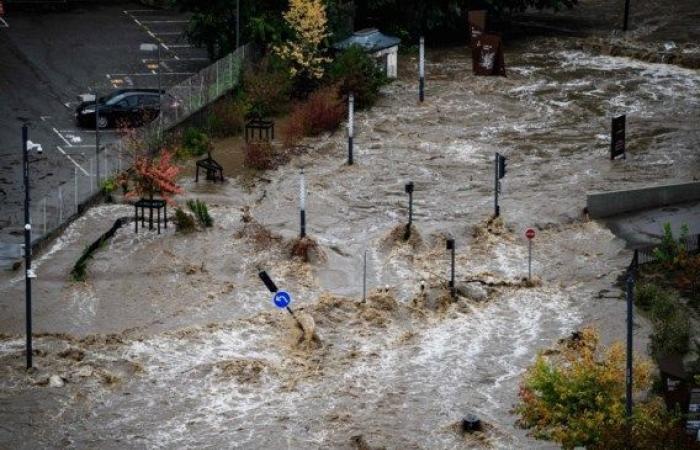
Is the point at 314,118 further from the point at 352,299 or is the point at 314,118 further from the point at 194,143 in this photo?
the point at 352,299

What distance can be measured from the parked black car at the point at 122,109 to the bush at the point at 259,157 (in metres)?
3.98

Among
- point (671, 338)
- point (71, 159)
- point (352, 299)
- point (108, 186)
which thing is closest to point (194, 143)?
point (71, 159)

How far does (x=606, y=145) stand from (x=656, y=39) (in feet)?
56.4

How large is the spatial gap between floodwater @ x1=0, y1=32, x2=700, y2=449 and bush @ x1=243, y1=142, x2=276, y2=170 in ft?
1.95

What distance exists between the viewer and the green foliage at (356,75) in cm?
5478

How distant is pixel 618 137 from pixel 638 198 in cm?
537

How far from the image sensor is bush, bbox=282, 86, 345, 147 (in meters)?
51.5

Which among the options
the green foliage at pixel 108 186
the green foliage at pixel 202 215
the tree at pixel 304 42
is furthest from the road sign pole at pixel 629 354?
the tree at pixel 304 42

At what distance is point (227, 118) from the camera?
52156 mm

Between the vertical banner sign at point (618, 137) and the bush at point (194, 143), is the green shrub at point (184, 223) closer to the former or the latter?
the bush at point (194, 143)

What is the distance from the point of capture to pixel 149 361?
33812 mm

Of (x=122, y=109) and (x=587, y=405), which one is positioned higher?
(x=122, y=109)

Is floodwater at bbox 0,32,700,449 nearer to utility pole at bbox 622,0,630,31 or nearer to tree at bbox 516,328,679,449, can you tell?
tree at bbox 516,328,679,449

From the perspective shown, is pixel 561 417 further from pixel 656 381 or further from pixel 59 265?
pixel 59 265
